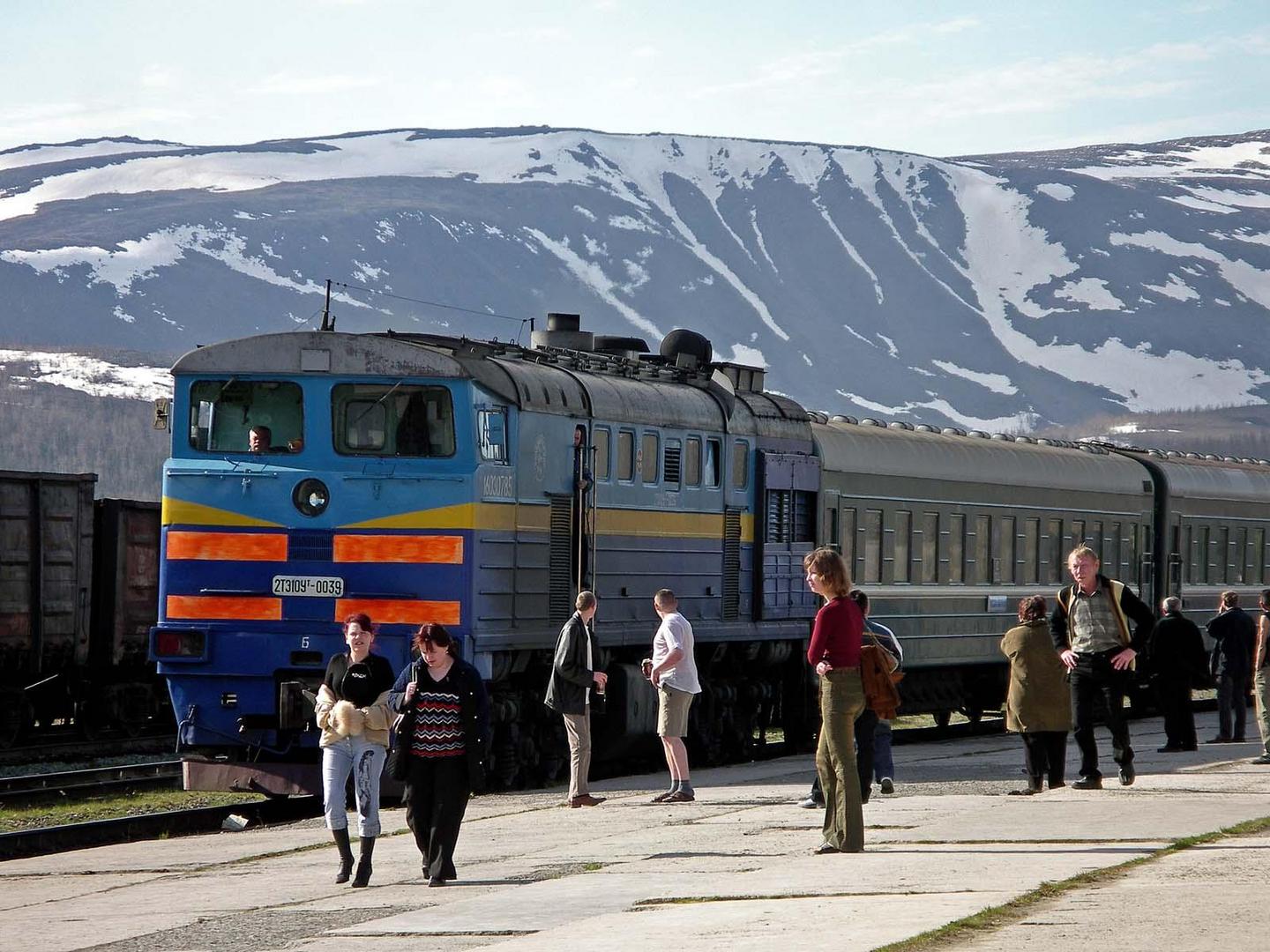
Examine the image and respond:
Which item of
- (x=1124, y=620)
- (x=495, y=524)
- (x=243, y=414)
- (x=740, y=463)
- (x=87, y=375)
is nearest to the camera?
(x=1124, y=620)

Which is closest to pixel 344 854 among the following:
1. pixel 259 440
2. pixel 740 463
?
pixel 259 440

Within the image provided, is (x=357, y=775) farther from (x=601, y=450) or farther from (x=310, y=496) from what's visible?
(x=601, y=450)

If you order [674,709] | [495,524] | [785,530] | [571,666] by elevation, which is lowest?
[674,709]

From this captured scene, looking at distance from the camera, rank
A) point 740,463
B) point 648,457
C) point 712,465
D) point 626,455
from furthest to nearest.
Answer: point 740,463
point 712,465
point 648,457
point 626,455

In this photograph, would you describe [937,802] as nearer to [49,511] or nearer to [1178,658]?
[1178,658]

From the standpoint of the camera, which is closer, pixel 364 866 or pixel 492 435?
pixel 364 866

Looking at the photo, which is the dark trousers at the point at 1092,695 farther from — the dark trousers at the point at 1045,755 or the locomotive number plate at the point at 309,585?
the locomotive number plate at the point at 309,585

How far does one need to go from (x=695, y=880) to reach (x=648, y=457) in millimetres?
8857

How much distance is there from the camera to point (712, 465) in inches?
878

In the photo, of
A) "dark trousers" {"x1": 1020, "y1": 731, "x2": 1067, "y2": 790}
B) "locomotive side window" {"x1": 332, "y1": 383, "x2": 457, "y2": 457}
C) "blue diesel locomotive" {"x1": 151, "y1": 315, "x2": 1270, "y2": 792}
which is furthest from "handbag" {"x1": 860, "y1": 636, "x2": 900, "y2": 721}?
"locomotive side window" {"x1": 332, "y1": 383, "x2": 457, "y2": 457}

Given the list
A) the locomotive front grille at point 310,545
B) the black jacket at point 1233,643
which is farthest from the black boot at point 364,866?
the black jacket at point 1233,643

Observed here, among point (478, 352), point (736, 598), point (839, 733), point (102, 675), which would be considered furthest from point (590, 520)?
point (102, 675)

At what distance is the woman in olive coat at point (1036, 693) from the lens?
17375 mm

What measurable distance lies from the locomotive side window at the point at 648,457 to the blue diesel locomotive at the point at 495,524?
4 centimetres
